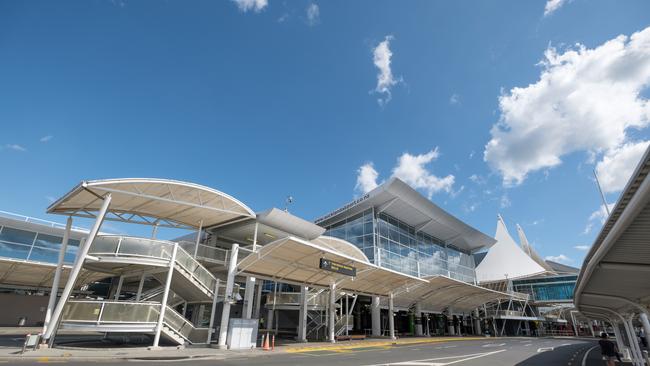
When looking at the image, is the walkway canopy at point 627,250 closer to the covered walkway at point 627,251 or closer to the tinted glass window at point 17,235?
the covered walkway at point 627,251

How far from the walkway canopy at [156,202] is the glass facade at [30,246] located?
32.3 feet

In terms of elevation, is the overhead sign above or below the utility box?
above

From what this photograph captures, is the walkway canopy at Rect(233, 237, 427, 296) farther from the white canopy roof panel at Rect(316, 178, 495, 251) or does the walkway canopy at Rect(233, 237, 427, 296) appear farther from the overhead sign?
the white canopy roof panel at Rect(316, 178, 495, 251)

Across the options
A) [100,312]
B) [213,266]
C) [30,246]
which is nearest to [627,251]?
[100,312]

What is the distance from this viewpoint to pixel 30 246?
24453mm

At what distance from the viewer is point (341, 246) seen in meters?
30.3

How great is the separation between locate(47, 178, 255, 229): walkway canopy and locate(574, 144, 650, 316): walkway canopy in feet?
56.7

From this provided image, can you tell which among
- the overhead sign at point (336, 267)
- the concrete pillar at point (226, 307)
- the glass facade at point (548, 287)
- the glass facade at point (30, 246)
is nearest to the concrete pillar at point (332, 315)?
the overhead sign at point (336, 267)

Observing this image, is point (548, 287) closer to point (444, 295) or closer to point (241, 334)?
point (444, 295)

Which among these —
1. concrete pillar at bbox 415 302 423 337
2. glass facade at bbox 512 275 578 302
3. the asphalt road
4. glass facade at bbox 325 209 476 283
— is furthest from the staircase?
glass facade at bbox 512 275 578 302

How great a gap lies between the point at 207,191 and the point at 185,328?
305 inches

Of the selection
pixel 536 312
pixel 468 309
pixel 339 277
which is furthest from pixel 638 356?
pixel 536 312

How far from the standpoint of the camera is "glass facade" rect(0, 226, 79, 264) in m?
23.3

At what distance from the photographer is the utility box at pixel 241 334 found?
17.1 m
